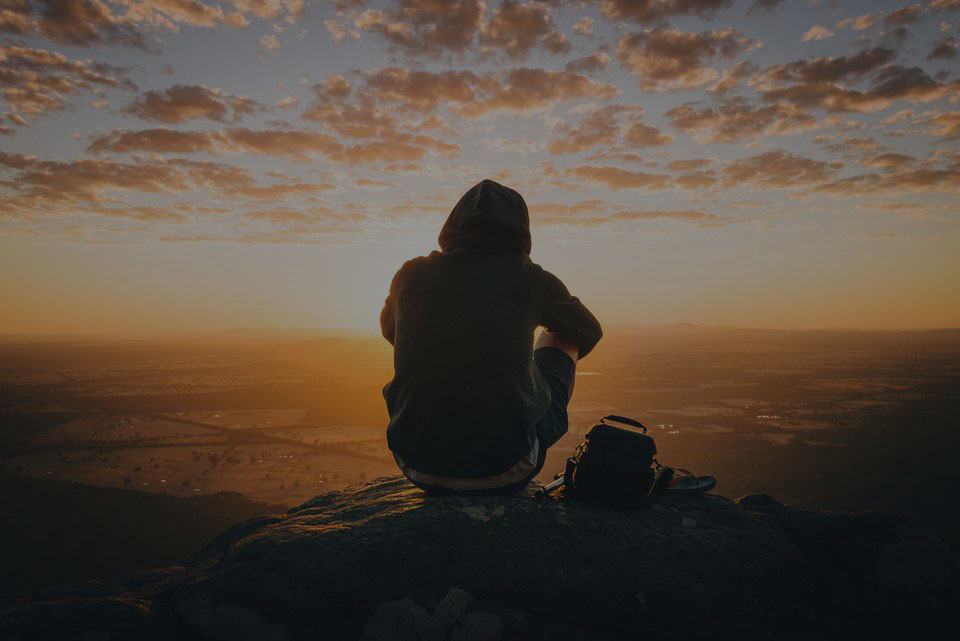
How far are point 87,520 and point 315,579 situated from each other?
1506 inches

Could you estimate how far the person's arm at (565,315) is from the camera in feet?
10.5

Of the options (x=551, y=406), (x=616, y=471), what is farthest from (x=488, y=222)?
(x=616, y=471)

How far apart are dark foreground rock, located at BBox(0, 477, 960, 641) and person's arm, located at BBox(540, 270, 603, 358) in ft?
4.04

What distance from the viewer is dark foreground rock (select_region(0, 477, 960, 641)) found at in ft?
8.70

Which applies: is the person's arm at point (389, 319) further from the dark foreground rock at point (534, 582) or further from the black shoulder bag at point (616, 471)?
the black shoulder bag at point (616, 471)

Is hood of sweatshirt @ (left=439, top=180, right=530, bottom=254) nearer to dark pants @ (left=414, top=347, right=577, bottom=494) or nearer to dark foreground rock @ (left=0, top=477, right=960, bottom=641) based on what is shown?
dark pants @ (left=414, top=347, right=577, bottom=494)

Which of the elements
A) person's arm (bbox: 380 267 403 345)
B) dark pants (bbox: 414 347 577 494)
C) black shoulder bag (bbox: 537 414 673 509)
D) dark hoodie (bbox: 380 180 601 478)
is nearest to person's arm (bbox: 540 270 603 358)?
dark hoodie (bbox: 380 180 601 478)

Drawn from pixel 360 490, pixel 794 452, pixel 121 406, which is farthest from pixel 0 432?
pixel 794 452

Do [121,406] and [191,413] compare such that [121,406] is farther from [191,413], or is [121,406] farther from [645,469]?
[645,469]

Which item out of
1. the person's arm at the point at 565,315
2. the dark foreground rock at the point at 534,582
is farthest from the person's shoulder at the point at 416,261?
the dark foreground rock at the point at 534,582

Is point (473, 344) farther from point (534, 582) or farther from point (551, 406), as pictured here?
point (534, 582)

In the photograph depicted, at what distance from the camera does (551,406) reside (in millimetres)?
3523

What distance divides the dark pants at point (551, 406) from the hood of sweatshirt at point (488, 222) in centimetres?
83

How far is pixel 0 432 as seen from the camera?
58812 mm
